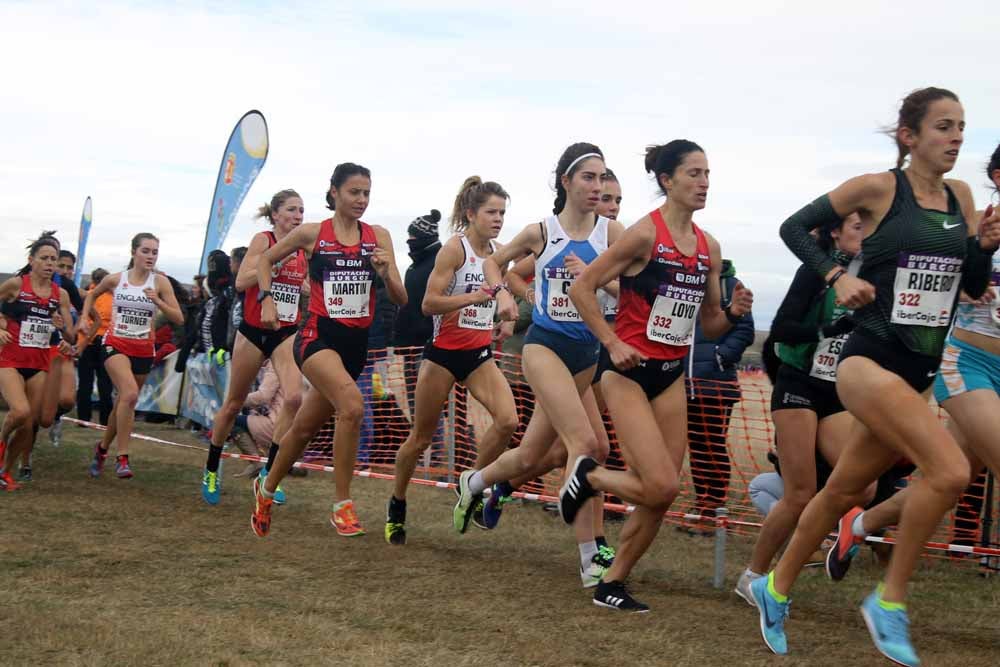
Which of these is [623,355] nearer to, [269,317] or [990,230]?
[990,230]

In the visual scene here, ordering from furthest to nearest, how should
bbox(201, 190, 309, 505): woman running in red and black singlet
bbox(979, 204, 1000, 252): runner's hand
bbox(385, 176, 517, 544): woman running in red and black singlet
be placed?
bbox(201, 190, 309, 505): woman running in red and black singlet, bbox(385, 176, 517, 544): woman running in red and black singlet, bbox(979, 204, 1000, 252): runner's hand

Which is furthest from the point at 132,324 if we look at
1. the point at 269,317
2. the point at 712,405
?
the point at 712,405

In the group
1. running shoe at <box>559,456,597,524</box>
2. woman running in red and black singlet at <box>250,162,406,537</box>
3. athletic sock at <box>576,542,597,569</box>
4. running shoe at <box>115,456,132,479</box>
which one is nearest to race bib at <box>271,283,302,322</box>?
woman running in red and black singlet at <box>250,162,406,537</box>

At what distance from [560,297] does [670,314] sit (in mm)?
946

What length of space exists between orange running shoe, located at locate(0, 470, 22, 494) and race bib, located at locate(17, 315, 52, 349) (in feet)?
3.40

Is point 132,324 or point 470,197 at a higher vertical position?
point 470,197

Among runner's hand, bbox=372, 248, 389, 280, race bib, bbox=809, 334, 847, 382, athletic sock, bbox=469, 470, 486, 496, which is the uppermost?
runner's hand, bbox=372, 248, 389, 280

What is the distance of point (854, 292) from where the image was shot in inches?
164

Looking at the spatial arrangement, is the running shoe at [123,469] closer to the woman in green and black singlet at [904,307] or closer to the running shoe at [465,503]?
the running shoe at [465,503]

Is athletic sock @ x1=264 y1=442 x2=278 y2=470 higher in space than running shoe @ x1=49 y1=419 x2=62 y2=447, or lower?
higher

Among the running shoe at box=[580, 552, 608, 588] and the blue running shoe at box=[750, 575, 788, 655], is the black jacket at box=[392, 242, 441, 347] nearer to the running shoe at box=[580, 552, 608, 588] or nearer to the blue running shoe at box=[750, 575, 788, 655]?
the running shoe at box=[580, 552, 608, 588]

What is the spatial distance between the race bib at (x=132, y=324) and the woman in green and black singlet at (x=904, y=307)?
23.2ft

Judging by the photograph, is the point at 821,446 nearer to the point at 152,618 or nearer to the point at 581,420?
the point at 581,420

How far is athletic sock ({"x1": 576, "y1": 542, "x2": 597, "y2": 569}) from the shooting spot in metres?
6.00
